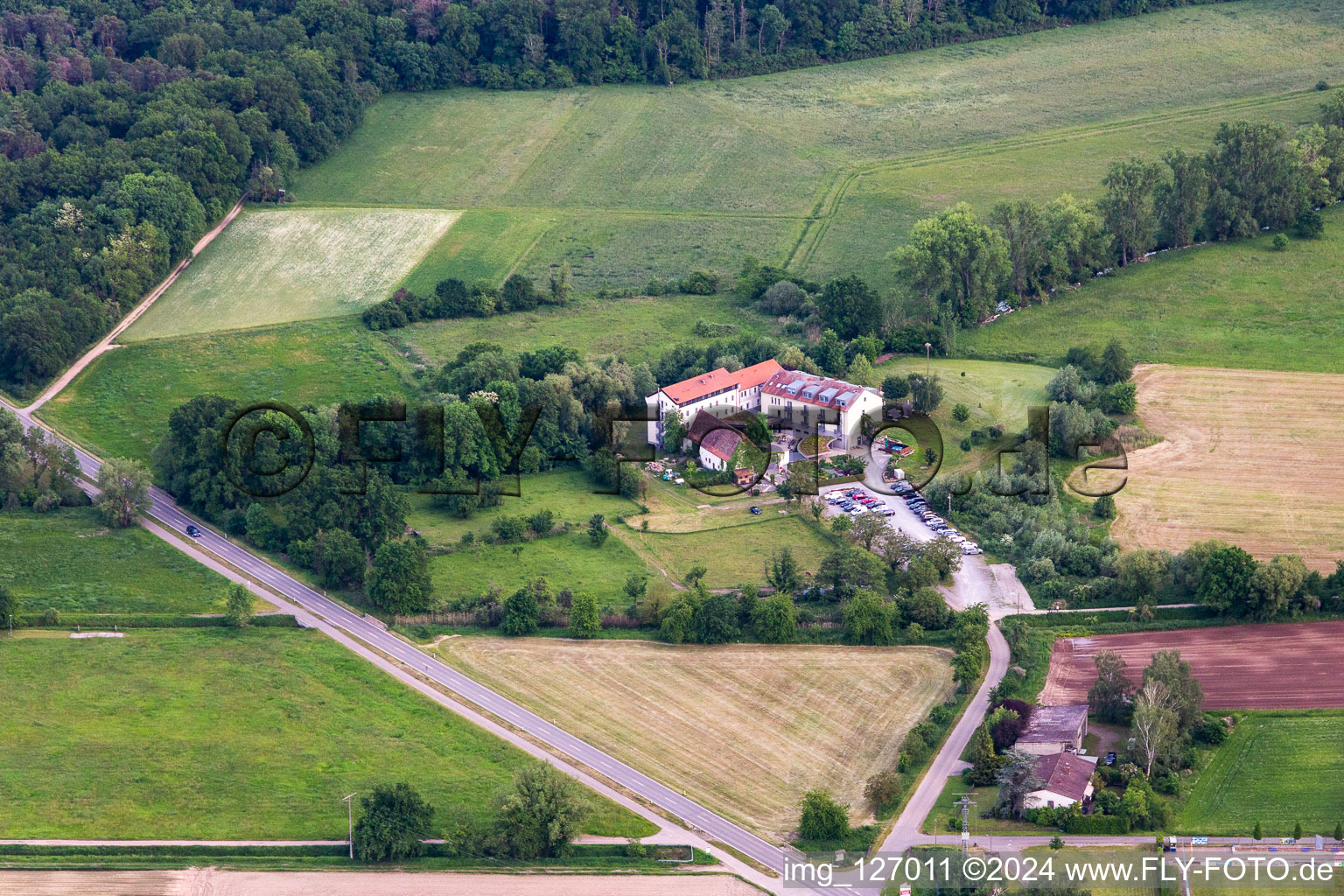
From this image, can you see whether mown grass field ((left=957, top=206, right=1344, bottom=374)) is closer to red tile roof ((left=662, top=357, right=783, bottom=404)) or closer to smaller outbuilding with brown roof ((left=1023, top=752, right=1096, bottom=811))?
red tile roof ((left=662, top=357, right=783, bottom=404))

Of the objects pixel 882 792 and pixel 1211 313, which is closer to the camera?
pixel 882 792

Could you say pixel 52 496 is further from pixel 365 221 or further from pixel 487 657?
pixel 365 221

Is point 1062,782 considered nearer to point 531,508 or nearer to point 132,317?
point 531,508

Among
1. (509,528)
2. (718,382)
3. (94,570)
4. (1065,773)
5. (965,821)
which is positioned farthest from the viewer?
(718,382)

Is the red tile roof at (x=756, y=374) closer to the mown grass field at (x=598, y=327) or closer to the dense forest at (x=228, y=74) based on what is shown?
the mown grass field at (x=598, y=327)

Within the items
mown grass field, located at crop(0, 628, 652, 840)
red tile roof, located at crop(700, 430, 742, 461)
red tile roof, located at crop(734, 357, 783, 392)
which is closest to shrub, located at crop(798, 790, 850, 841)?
mown grass field, located at crop(0, 628, 652, 840)

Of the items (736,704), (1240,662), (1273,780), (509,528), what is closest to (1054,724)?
(1273,780)
